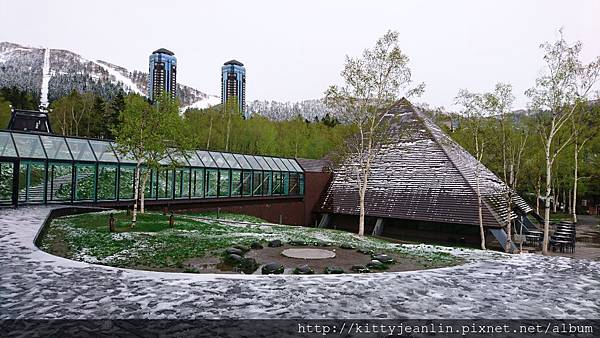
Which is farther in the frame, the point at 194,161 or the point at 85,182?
the point at 194,161

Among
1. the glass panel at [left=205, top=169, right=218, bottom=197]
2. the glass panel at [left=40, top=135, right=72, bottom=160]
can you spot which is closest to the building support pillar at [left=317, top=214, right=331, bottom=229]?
the glass panel at [left=205, top=169, right=218, bottom=197]

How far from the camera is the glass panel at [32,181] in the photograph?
16453mm

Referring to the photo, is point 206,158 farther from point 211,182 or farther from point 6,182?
point 6,182

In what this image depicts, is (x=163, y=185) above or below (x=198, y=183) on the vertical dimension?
below

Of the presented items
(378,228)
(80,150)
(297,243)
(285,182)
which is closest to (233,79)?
(285,182)

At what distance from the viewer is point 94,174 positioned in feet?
59.9

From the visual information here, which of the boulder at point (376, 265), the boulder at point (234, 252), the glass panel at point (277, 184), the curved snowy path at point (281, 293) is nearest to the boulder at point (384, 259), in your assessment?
the boulder at point (376, 265)

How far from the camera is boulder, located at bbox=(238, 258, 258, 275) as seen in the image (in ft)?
27.8

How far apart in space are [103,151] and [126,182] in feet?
6.34

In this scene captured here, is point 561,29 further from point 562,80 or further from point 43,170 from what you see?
point 43,170

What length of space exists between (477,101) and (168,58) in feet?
355

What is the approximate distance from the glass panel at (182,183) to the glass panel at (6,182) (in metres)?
7.69

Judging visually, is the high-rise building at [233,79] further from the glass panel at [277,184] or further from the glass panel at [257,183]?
the glass panel at [257,183]

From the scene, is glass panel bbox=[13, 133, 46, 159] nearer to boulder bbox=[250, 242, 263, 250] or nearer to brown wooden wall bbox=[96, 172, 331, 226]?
brown wooden wall bbox=[96, 172, 331, 226]
